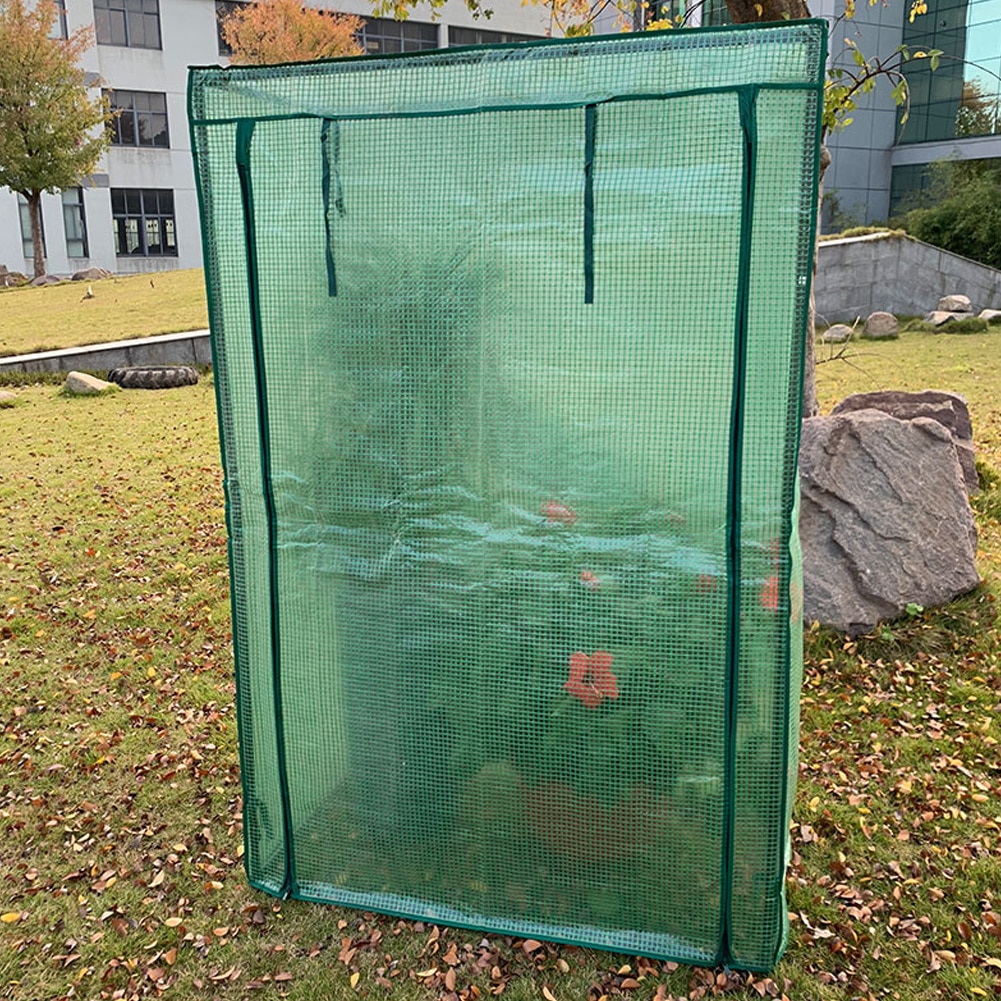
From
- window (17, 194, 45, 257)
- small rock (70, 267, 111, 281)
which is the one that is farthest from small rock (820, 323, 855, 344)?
window (17, 194, 45, 257)

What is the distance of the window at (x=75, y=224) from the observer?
36.8 meters

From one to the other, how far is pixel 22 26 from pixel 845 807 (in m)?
33.3

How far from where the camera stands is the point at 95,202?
121ft

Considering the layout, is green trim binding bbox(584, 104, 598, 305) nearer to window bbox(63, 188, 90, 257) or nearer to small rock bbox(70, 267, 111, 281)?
small rock bbox(70, 267, 111, 281)

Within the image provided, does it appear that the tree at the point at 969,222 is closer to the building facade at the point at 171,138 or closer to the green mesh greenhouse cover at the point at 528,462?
the building facade at the point at 171,138

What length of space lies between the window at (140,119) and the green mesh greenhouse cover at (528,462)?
39.0 m

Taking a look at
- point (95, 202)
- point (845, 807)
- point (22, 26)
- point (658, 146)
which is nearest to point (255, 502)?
point (658, 146)

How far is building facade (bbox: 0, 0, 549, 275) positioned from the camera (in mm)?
36156

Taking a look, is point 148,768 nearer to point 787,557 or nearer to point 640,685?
point 640,685

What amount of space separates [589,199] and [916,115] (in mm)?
32599

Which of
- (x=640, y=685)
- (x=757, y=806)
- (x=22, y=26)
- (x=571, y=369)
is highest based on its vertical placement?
(x=22, y=26)

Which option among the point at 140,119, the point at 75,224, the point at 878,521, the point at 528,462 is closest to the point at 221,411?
the point at 528,462

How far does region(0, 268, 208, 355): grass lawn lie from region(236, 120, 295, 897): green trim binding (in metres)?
12.0

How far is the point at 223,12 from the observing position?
3809cm
